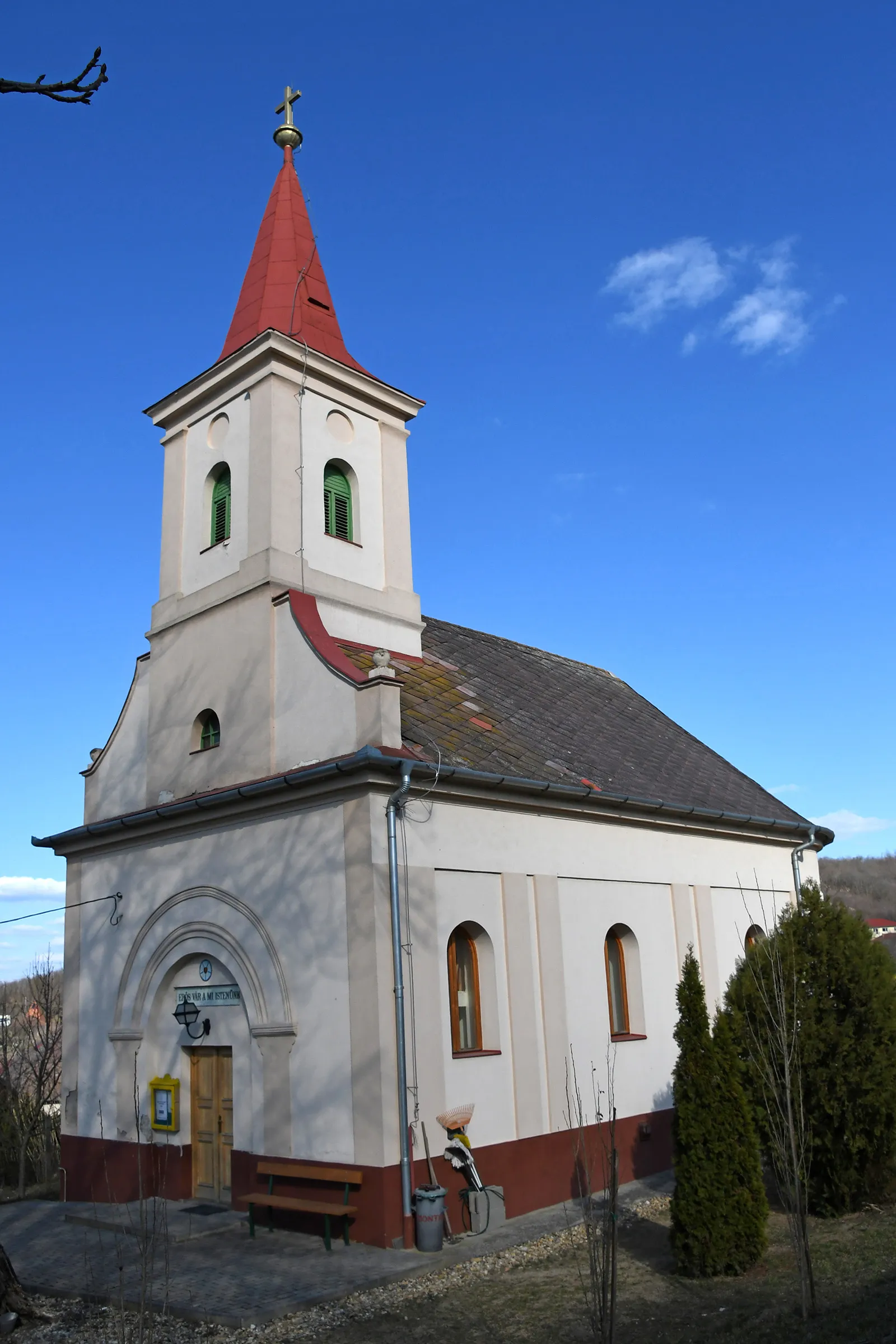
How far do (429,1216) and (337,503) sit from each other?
9.99 metres

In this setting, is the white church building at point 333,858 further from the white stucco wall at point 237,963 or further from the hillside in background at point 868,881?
the hillside in background at point 868,881

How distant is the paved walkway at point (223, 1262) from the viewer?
9.89 meters

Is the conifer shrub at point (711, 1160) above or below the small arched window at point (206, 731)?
below

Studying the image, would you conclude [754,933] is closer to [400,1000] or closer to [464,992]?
[464,992]

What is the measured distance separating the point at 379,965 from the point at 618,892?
17.3 ft

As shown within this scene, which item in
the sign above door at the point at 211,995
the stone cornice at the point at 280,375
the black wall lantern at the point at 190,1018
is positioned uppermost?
the stone cornice at the point at 280,375

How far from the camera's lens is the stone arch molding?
13164mm

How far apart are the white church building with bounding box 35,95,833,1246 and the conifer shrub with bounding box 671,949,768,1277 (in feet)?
10.5

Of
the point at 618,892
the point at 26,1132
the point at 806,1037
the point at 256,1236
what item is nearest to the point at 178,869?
the point at 256,1236

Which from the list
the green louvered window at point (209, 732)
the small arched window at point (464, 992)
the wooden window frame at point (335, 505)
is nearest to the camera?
the small arched window at point (464, 992)

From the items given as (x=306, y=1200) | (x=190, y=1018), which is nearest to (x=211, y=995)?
(x=190, y=1018)

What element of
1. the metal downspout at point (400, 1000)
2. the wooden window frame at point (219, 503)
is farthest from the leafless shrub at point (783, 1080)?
the wooden window frame at point (219, 503)

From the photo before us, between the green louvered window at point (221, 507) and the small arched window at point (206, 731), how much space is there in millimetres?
2677

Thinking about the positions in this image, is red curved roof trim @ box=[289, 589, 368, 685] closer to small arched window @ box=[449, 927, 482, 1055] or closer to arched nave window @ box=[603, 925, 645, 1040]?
small arched window @ box=[449, 927, 482, 1055]
